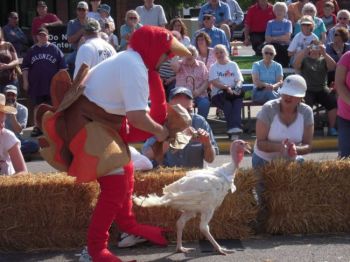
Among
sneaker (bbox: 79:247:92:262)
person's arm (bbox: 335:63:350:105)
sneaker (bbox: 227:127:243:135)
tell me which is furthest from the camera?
sneaker (bbox: 227:127:243:135)

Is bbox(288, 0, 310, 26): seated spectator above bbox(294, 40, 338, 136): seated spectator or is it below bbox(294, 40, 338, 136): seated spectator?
above

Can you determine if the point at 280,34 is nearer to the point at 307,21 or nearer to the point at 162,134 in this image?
the point at 307,21

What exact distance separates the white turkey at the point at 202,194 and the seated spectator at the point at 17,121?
541 cm

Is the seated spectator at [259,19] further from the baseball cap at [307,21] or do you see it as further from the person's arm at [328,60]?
the person's arm at [328,60]

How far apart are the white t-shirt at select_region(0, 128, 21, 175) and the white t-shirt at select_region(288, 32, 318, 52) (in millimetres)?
7527

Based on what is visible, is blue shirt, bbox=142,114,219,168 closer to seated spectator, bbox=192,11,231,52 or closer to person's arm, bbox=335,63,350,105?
person's arm, bbox=335,63,350,105

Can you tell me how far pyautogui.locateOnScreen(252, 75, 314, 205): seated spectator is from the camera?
7418 mm

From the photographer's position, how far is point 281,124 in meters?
7.53

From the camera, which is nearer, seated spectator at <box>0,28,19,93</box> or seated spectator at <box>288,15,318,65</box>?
seated spectator at <box>0,28,19,93</box>

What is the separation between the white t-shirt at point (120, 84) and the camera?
5867mm

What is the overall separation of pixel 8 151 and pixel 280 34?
8659 mm

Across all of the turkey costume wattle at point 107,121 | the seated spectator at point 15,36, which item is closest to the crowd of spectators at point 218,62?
the seated spectator at point 15,36

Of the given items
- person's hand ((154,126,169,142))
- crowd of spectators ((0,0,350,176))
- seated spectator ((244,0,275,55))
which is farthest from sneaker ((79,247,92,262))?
seated spectator ((244,0,275,55))

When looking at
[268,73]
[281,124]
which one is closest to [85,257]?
[281,124]
